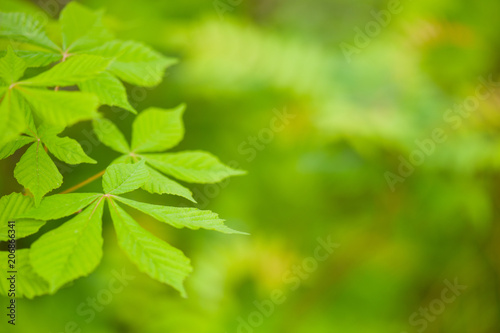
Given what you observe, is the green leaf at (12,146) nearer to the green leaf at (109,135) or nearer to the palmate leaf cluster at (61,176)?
the palmate leaf cluster at (61,176)

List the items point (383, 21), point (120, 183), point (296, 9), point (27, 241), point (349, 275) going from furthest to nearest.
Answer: point (296, 9)
point (383, 21)
point (349, 275)
point (27, 241)
point (120, 183)

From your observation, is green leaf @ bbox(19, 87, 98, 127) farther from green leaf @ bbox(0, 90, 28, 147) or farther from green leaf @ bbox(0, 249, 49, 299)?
green leaf @ bbox(0, 249, 49, 299)

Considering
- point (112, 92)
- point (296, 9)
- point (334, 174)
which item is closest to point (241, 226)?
point (334, 174)

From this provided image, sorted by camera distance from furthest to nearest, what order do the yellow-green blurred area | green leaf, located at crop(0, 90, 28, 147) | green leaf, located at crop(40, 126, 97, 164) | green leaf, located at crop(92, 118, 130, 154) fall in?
1. the yellow-green blurred area
2. green leaf, located at crop(92, 118, 130, 154)
3. green leaf, located at crop(40, 126, 97, 164)
4. green leaf, located at crop(0, 90, 28, 147)

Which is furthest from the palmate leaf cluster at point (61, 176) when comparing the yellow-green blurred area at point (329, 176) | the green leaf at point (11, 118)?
the yellow-green blurred area at point (329, 176)

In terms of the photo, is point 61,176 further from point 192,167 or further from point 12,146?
point 192,167

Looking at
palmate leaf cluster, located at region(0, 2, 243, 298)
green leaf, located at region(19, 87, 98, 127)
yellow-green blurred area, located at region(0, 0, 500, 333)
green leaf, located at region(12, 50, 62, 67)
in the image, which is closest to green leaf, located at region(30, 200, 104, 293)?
palmate leaf cluster, located at region(0, 2, 243, 298)

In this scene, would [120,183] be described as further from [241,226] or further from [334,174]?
[334,174]

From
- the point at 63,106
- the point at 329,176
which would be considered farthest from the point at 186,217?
the point at 329,176
